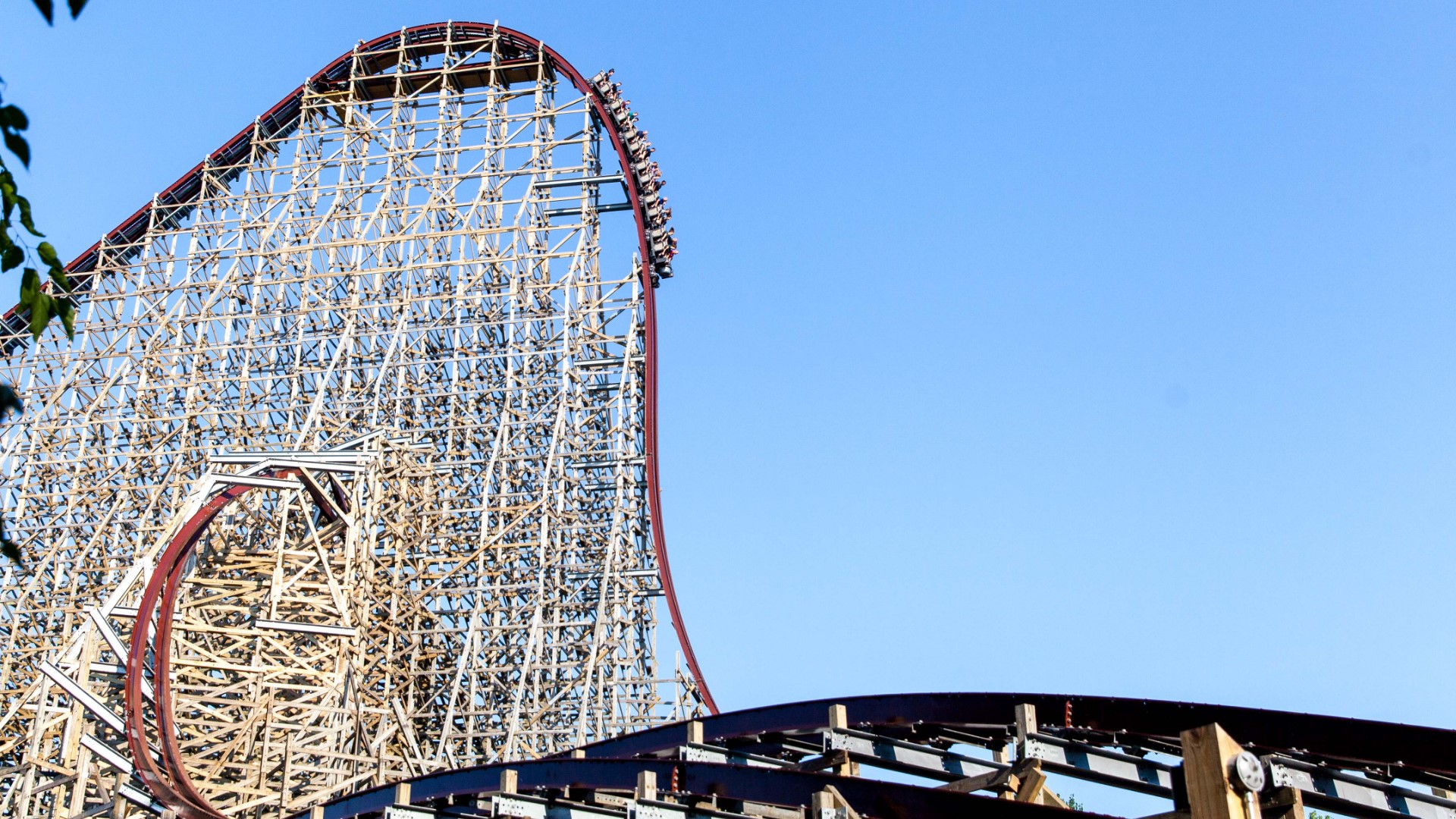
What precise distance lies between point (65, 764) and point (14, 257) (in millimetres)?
13406

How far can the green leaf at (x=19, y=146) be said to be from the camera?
246 cm

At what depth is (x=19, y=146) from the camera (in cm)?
246

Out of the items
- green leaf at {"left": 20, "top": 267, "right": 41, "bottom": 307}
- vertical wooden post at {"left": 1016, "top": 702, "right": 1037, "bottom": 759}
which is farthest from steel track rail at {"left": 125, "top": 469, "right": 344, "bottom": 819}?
green leaf at {"left": 20, "top": 267, "right": 41, "bottom": 307}

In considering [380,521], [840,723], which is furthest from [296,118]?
[840,723]

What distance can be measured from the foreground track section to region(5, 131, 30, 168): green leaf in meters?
3.97

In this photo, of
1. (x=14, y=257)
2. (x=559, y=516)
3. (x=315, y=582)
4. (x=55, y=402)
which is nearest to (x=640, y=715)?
(x=559, y=516)

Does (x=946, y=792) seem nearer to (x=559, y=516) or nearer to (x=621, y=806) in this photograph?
(x=621, y=806)

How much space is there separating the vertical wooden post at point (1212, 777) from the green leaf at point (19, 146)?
13.0 ft

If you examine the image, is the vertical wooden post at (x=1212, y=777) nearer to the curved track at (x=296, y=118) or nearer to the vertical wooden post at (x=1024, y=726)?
the vertical wooden post at (x=1024, y=726)

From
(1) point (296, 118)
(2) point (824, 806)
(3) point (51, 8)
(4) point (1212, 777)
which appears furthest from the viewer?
(1) point (296, 118)

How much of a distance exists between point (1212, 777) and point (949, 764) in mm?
3393

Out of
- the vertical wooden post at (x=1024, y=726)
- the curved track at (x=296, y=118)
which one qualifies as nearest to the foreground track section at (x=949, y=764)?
the vertical wooden post at (x=1024, y=726)

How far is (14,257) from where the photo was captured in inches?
102

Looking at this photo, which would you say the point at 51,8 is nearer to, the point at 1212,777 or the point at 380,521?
the point at 1212,777
